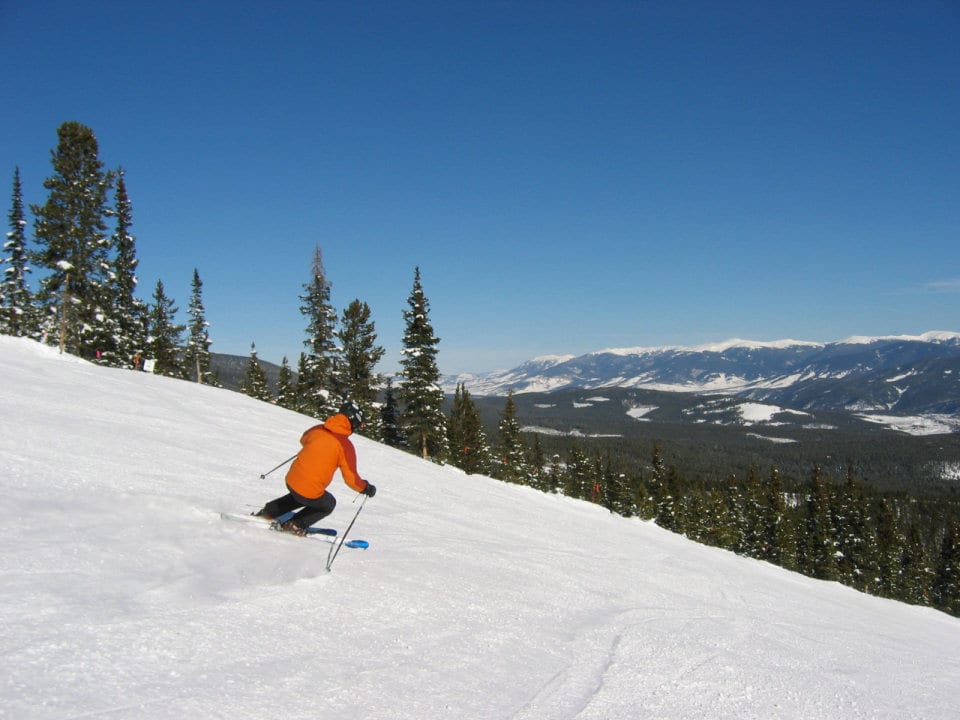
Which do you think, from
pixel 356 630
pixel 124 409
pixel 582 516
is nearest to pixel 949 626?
pixel 582 516

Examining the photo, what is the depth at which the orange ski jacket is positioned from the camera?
711 centimetres

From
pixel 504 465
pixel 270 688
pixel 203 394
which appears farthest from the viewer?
pixel 504 465

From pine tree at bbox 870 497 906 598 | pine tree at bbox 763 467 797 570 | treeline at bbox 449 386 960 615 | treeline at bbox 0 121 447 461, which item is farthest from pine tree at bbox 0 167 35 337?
pine tree at bbox 870 497 906 598

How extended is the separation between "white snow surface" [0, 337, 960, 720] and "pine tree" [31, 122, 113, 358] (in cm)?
3007

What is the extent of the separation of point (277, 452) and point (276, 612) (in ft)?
37.2

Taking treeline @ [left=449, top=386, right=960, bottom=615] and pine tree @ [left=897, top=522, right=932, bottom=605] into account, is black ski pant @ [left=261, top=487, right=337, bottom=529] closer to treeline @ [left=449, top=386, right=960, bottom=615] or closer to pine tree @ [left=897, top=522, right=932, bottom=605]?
treeline @ [left=449, top=386, right=960, bottom=615]

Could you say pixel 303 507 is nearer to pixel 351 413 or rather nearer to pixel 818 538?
pixel 351 413

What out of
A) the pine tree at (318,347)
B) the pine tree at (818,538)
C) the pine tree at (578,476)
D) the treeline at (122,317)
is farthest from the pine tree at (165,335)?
the pine tree at (818,538)

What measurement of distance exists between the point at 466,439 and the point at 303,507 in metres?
49.0

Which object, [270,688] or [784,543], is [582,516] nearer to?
[270,688]

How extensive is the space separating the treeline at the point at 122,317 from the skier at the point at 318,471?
35.6 m

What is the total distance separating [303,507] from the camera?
7.47 m

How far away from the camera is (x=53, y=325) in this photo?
3875 cm

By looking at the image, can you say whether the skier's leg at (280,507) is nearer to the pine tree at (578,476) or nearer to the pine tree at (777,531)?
the pine tree at (777,531)
